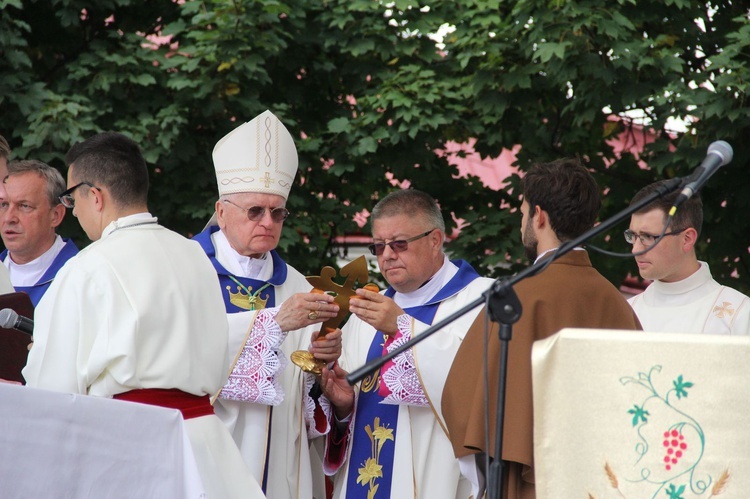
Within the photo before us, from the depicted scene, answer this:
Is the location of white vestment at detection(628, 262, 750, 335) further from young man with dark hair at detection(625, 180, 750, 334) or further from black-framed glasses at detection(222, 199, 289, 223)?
black-framed glasses at detection(222, 199, 289, 223)

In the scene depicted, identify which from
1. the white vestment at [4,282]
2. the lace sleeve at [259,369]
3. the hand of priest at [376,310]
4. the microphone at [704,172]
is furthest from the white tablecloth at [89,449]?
the white vestment at [4,282]

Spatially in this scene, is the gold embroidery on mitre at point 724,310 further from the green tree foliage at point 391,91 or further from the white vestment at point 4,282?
the white vestment at point 4,282

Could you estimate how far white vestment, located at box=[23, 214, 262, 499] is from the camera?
3918 mm

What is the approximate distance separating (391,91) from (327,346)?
320 centimetres

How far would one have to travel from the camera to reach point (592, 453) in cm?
329

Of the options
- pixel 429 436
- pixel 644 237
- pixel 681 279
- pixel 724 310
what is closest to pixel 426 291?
pixel 429 436

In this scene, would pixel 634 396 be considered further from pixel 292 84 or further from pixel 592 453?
pixel 292 84

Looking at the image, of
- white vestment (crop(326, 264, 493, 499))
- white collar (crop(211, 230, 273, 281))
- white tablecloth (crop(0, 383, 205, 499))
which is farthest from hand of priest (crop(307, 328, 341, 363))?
white tablecloth (crop(0, 383, 205, 499))

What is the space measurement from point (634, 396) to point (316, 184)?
18.1ft

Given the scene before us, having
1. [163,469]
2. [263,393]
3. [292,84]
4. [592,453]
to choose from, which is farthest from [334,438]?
[292,84]

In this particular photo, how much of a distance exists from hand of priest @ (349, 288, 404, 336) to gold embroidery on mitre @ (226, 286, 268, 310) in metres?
0.75

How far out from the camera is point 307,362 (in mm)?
5043

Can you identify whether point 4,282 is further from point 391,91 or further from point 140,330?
point 391,91

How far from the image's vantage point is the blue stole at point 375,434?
17.4 ft
